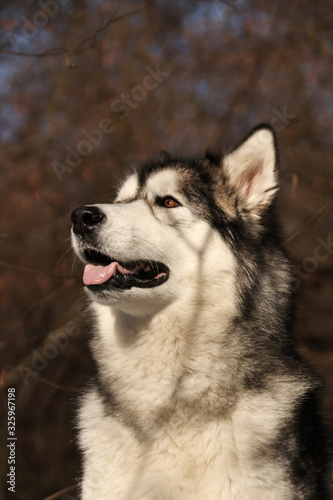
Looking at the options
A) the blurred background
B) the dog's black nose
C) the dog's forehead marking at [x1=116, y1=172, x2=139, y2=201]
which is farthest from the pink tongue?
the blurred background

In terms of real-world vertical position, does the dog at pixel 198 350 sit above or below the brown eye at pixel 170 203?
below

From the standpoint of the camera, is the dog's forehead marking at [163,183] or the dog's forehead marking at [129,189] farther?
the dog's forehead marking at [129,189]

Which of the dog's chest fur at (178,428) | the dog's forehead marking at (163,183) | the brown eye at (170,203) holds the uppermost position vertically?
the dog's forehead marking at (163,183)

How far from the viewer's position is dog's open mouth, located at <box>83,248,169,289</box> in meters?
2.86

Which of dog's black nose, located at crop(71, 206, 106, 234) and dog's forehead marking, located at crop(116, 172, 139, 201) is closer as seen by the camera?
dog's black nose, located at crop(71, 206, 106, 234)

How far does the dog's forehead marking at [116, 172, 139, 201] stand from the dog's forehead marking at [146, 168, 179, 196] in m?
0.15

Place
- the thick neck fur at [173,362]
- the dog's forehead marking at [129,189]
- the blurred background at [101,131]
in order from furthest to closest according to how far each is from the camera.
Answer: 1. the blurred background at [101,131]
2. the dog's forehead marking at [129,189]
3. the thick neck fur at [173,362]

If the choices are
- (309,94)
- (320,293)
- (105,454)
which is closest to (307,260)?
(320,293)

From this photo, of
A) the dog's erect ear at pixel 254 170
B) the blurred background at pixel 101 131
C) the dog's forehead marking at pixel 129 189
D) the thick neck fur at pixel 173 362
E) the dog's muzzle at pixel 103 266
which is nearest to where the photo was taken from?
the thick neck fur at pixel 173 362

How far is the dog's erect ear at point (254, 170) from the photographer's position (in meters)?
3.08

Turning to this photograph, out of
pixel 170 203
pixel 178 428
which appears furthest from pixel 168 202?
pixel 178 428

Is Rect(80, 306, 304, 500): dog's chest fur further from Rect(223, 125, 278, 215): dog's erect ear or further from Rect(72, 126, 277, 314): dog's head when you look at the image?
Rect(223, 125, 278, 215): dog's erect ear

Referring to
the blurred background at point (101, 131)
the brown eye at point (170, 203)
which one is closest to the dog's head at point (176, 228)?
the brown eye at point (170, 203)

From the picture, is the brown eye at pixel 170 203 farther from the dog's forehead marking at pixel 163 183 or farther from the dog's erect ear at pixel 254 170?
the dog's erect ear at pixel 254 170
